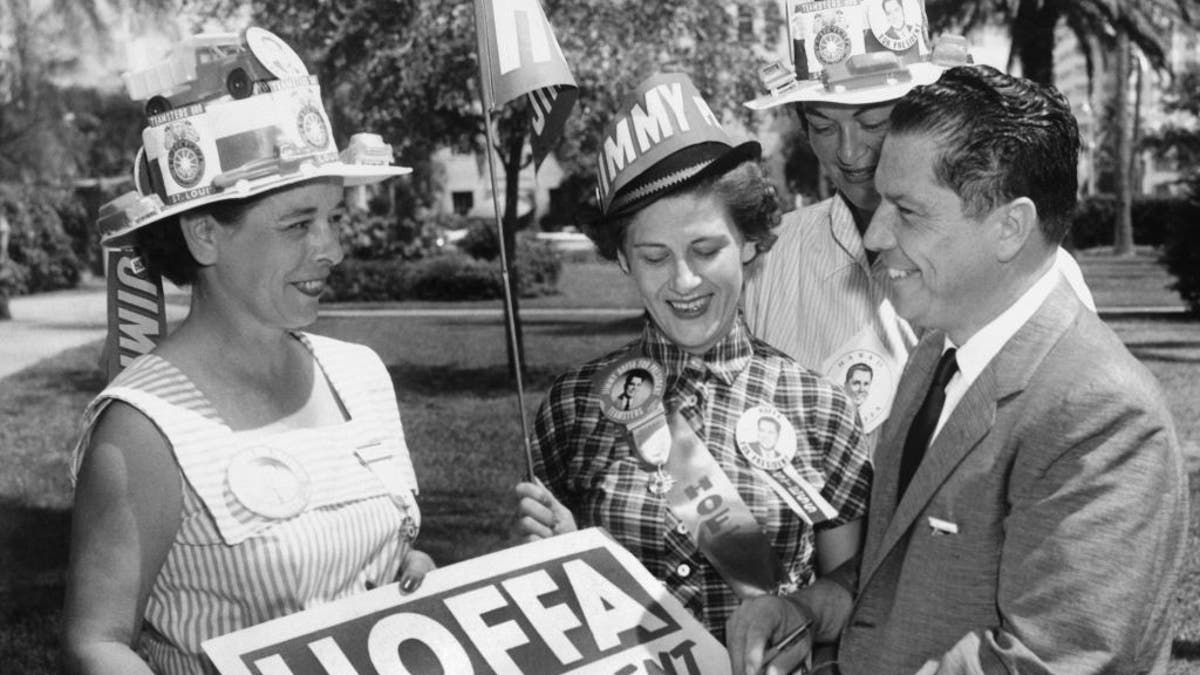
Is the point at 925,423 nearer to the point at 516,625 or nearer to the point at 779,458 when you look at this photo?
the point at 779,458

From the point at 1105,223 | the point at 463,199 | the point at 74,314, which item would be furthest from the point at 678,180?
the point at 463,199

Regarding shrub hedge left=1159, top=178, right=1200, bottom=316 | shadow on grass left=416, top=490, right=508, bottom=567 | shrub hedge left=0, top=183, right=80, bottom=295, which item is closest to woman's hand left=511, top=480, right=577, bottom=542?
shadow on grass left=416, top=490, right=508, bottom=567

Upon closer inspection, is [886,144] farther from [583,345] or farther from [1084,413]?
[583,345]

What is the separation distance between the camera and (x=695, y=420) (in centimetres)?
279

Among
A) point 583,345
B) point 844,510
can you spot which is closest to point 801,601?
point 844,510

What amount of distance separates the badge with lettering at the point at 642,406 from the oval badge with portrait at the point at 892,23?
48.2 inches

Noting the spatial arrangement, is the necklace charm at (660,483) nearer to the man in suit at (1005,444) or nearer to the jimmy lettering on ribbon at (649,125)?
the man in suit at (1005,444)

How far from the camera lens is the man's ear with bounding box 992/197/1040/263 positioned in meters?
2.12

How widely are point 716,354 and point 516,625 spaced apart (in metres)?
0.71

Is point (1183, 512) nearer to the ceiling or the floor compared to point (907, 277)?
nearer to the floor

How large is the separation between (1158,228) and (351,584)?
145ft

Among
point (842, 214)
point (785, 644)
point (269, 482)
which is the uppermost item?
point (842, 214)

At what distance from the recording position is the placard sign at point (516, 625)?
2.37 metres

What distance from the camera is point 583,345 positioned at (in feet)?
56.8
